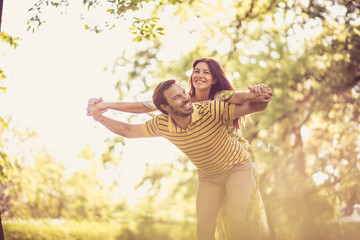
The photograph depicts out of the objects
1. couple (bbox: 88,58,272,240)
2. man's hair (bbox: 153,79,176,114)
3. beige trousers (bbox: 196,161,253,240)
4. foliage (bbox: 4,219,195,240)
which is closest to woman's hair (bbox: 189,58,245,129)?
couple (bbox: 88,58,272,240)

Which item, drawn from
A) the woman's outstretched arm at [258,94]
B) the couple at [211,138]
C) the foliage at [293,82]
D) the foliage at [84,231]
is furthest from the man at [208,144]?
the foliage at [293,82]

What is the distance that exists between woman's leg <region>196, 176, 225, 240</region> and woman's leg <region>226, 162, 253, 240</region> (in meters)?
0.17

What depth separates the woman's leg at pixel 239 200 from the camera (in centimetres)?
343

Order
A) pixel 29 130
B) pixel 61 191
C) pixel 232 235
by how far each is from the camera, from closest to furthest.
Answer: pixel 232 235 → pixel 29 130 → pixel 61 191

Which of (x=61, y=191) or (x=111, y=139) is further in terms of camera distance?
(x=61, y=191)

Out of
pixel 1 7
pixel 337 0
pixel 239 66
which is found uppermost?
pixel 337 0

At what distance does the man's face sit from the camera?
332 centimetres

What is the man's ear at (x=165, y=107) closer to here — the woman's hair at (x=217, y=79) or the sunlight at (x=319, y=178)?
the woman's hair at (x=217, y=79)

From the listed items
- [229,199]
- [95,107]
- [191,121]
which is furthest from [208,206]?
[95,107]

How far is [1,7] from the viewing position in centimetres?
421

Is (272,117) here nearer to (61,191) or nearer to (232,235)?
(232,235)

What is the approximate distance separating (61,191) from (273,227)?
395 inches

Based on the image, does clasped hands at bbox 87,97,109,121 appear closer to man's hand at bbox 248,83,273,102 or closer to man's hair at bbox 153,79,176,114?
man's hair at bbox 153,79,176,114

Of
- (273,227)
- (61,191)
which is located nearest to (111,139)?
(273,227)
